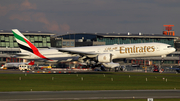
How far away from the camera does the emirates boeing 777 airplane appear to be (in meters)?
66.2

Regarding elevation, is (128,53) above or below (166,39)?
below

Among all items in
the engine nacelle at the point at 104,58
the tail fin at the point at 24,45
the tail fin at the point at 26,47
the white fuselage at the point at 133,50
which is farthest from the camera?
the tail fin at the point at 24,45

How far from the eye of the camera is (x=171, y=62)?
145500 mm

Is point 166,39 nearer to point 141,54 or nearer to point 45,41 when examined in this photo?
point 45,41

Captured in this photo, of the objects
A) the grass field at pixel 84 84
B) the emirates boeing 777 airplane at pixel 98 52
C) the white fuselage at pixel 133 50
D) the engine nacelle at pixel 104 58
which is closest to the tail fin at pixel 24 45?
the emirates boeing 777 airplane at pixel 98 52


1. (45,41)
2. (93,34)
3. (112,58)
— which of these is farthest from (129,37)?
(112,58)

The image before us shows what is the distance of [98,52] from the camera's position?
7044 centimetres

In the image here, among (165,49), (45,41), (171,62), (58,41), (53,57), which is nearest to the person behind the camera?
(165,49)

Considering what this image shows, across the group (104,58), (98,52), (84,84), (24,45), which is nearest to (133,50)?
(104,58)

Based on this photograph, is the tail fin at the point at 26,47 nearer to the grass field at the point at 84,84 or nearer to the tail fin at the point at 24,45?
the tail fin at the point at 24,45

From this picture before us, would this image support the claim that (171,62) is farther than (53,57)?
Yes

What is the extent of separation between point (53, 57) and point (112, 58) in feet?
55.0

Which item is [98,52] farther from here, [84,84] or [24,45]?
[84,84]

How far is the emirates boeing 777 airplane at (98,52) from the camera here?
66.2 metres
